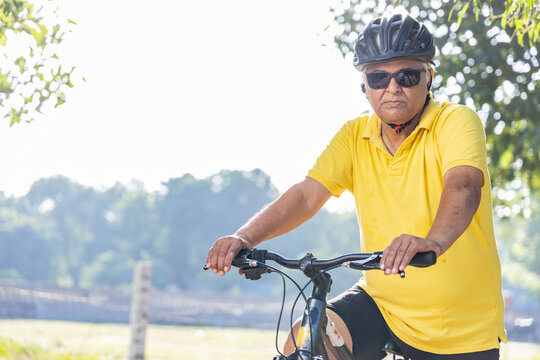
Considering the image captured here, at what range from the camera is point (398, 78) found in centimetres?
324

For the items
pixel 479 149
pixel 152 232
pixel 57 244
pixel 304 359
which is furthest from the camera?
pixel 152 232

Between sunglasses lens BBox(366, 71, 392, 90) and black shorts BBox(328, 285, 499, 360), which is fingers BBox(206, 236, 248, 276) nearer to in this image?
black shorts BBox(328, 285, 499, 360)

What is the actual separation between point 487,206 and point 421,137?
381 millimetres

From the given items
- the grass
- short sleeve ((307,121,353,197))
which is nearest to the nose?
short sleeve ((307,121,353,197))

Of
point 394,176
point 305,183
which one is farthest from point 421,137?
point 305,183

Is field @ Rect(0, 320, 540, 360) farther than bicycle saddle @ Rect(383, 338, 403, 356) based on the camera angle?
Yes

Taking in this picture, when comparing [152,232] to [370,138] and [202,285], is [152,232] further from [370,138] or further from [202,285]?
[370,138]

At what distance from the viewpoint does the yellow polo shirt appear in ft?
10.3

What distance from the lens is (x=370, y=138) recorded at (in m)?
3.45

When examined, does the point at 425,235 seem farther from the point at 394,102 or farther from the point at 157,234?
the point at 157,234

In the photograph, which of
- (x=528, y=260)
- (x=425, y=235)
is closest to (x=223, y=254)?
(x=425, y=235)

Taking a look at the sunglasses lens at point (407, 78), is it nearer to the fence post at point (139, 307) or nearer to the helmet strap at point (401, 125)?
the helmet strap at point (401, 125)

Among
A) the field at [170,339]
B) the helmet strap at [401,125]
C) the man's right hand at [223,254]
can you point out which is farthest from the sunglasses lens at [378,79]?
the field at [170,339]

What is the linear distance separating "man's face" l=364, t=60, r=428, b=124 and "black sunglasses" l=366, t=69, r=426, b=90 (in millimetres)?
11
